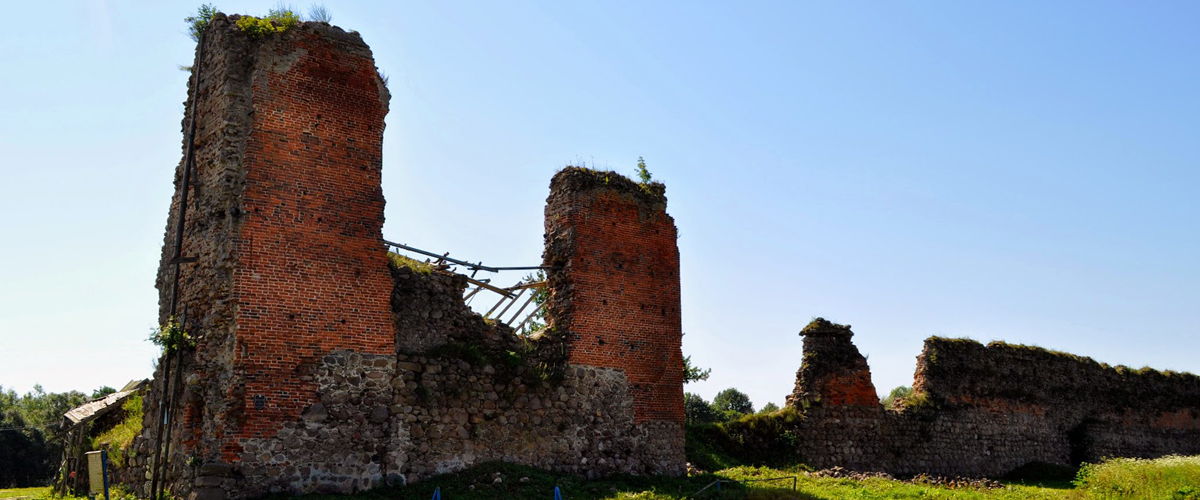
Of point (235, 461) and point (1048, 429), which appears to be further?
point (1048, 429)

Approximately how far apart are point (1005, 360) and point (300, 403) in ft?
59.8

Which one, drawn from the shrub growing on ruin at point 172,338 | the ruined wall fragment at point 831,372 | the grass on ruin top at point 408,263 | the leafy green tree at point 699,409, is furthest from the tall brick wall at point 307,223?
the leafy green tree at point 699,409

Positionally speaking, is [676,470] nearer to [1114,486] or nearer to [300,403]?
[300,403]

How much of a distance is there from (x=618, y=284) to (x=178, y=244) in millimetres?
6242

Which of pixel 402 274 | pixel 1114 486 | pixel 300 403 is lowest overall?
pixel 1114 486

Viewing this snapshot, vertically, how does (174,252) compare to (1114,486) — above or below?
above

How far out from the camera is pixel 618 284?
14359 mm

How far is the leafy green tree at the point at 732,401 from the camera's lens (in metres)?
43.8

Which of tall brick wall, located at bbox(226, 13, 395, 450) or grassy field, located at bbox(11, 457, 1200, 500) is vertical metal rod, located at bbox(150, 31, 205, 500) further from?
grassy field, located at bbox(11, 457, 1200, 500)

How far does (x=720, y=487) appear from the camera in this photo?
13.6 meters

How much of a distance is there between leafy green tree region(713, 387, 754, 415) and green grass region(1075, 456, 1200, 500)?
2575 centimetres

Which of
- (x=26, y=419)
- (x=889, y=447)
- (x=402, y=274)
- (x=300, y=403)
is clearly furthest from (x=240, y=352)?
(x=26, y=419)

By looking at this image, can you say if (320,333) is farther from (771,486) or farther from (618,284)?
(771,486)

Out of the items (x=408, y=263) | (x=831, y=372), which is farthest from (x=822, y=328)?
(x=408, y=263)
